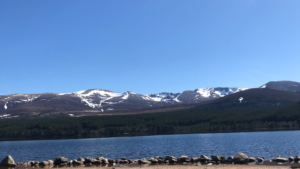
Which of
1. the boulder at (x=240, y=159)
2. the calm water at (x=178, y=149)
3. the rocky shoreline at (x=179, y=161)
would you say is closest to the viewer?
the boulder at (x=240, y=159)

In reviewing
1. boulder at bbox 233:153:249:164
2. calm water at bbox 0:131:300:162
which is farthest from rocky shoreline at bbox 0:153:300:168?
calm water at bbox 0:131:300:162

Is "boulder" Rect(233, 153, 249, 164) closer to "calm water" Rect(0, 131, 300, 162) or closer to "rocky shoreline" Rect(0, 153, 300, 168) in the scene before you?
"rocky shoreline" Rect(0, 153, 300, 168)

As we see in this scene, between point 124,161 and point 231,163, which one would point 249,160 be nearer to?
point 231,163

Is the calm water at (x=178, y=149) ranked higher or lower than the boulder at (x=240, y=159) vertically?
lower

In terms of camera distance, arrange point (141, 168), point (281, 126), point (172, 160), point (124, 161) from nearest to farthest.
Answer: point (141, 168) → point (172, 160) → point (124, 161) → point (281, 126)

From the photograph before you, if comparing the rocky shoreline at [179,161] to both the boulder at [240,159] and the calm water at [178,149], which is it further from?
the calm water at [178,149]

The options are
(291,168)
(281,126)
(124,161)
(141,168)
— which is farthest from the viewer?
(281,126)

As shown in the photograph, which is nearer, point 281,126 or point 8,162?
point 8,162

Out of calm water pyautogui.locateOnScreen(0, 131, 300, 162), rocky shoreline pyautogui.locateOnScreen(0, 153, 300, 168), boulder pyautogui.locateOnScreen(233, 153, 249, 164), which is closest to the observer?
boulder pyautogui.locateOnScreen(233, 153, 249, 164)

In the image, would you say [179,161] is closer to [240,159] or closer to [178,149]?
[240,159]

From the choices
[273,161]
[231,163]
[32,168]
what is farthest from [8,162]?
[273,161]

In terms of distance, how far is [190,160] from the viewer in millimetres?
54344

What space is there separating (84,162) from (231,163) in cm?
A: 2939

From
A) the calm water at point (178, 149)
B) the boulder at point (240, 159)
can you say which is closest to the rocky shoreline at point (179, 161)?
the boulder at point (240, 159)
